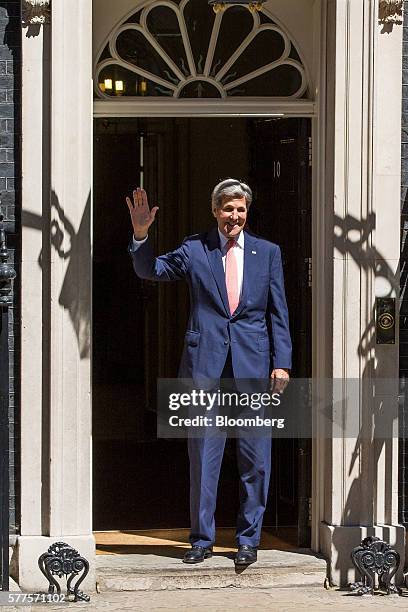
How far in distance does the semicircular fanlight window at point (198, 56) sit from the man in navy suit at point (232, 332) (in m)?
0.80

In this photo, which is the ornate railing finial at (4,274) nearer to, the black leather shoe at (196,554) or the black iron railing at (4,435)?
the black iron railing at (4,435)

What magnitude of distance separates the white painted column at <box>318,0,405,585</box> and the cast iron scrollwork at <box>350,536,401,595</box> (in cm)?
12

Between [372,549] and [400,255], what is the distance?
5.61ft

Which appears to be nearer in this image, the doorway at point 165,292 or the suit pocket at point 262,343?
the suit pocket at point 262,343

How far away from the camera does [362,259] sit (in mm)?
8289

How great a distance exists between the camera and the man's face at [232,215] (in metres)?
8.25

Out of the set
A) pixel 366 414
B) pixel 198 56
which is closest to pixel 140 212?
pixel 198 56

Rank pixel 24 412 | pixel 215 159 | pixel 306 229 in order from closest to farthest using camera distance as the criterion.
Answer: pixel 24 412 → pixel 306 229 → pixel 215 159

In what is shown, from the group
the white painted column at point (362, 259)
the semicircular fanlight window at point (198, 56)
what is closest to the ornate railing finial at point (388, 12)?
the white painted column at point (362, 259)

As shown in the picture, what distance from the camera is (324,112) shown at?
8430 mm

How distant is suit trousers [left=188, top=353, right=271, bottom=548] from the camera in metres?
8.35

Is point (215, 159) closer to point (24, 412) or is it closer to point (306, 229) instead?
point (306, 229)

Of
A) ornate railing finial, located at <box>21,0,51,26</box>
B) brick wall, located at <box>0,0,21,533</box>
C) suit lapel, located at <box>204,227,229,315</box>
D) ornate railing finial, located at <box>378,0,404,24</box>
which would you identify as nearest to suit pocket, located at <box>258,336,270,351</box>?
suit lapel, located at <box>204,227,229,315</box>

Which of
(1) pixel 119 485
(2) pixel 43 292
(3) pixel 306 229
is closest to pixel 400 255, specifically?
(3) pixel 306 229
